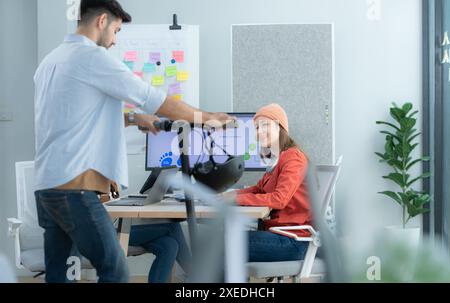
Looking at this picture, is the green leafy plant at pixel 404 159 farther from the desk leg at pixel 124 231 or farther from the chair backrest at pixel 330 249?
the chair backrest at pixel 330 249

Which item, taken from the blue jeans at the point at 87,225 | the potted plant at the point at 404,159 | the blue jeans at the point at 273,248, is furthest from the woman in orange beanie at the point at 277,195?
the potted plant at the point at 404,159

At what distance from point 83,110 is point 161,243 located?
116cm

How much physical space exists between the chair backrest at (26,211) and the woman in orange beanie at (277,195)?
80 cm

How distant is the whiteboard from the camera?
3111 mm

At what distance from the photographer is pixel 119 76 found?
1182 millimetres

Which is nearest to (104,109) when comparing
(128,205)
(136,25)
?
(128,205)

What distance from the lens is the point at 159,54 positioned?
311 cm

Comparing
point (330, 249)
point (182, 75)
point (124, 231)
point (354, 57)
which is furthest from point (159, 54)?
point (330, 249)

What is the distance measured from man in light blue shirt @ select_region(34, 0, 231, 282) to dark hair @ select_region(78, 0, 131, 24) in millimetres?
90

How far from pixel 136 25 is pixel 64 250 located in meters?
1.99

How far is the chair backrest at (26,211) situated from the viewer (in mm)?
2254

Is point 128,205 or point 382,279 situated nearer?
point 382,279

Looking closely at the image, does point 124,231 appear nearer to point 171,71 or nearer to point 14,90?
point 171,71

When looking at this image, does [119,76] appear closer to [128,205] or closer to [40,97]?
[40,97]
